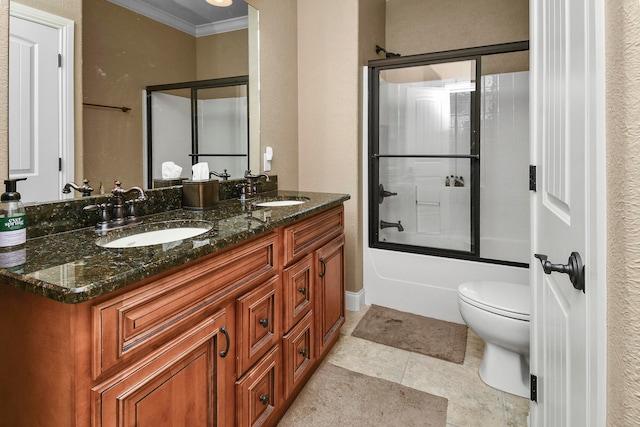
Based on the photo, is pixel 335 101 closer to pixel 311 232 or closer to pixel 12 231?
pixel 311 232

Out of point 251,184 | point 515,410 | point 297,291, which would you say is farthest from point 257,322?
point 515,410

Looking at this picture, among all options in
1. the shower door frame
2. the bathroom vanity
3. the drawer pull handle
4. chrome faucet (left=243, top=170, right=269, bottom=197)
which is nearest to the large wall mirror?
the bathroom vanity

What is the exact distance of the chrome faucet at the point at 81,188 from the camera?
127 centimetres

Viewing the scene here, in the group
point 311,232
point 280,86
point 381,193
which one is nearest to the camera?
point 311,232

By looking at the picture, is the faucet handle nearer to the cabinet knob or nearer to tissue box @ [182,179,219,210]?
tissue box @ [182,179,219,210]

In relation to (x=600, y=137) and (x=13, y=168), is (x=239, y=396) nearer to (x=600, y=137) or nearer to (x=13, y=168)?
(x=13, y=168)

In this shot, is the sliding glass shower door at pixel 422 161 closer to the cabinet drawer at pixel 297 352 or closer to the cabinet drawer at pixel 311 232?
the cabinet drawer at pixel 311 232

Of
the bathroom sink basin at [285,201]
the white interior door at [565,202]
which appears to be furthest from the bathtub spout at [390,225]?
the white interior door at [565,202]

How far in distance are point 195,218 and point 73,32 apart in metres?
0.77

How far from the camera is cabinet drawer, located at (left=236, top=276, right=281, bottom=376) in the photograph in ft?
4.06

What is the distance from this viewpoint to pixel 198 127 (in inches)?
75.0

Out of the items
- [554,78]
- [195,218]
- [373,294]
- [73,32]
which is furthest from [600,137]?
[373,294]

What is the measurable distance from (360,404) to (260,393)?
596 millimetres

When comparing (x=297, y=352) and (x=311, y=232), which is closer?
(x=297, y=352)
